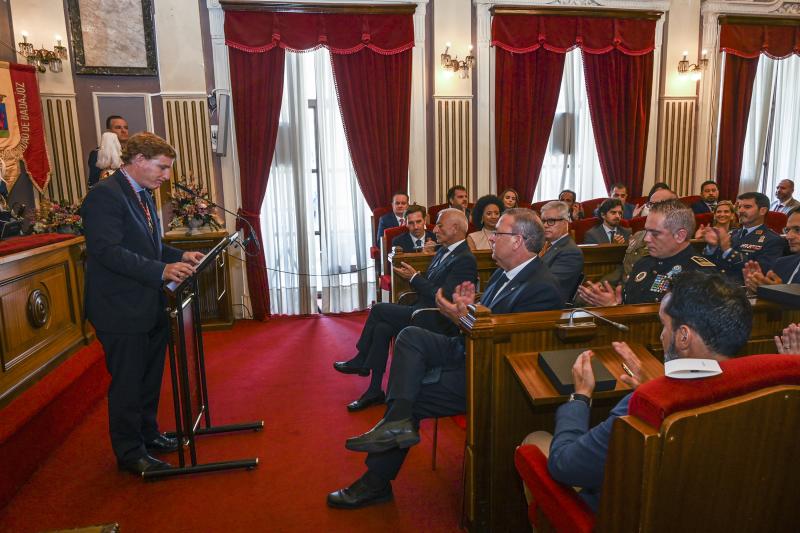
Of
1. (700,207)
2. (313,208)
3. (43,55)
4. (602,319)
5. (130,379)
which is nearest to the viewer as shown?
(602,319)

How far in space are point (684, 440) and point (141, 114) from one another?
19.0 ft

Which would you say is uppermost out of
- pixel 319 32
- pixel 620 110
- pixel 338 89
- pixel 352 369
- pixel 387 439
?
pixel 319 32

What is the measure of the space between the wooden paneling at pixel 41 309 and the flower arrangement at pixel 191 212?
1.55 meters

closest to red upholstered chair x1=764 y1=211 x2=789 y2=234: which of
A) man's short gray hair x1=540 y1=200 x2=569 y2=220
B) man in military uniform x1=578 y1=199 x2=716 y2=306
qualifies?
man's short gray hair x1=540 y1=200 x2=569 y2=220

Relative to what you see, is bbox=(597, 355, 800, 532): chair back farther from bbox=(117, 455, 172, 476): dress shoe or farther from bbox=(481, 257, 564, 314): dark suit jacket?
bbox=(117, 455, 172, 476): dress shoe

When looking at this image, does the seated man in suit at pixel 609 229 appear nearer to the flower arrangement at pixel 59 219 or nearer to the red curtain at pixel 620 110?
the red curtain at pixel 620 110

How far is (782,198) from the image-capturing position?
6.83 meters

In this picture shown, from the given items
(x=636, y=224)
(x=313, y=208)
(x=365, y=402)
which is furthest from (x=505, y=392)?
(x=313, y=208)

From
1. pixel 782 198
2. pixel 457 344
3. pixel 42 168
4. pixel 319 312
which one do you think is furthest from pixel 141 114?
pixel 782 198

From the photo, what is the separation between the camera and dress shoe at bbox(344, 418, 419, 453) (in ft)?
6.93

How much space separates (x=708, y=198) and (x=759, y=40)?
215 centimetres

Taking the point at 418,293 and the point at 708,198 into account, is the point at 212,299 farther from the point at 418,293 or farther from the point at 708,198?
the point at 708,198

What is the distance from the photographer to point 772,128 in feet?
23.9

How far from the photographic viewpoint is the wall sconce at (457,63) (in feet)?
19.5
